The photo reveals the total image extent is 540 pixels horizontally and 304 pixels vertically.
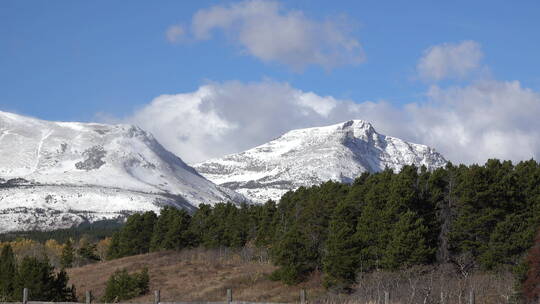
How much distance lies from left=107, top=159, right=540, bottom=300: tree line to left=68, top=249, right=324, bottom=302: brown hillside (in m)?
3.49

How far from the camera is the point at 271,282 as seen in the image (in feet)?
265

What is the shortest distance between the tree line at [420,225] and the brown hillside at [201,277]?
3493 mm

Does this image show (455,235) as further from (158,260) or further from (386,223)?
(158,260)

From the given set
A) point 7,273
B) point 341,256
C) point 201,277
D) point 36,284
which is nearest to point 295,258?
point 341,256

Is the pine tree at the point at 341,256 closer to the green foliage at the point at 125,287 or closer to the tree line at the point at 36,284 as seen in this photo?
the green foliage at the point at 125,287

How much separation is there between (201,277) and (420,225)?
1315 inches

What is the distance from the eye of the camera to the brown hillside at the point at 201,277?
71.2 m

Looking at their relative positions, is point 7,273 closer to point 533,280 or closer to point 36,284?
point 36,284

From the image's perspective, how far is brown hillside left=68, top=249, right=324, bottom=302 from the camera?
234ft

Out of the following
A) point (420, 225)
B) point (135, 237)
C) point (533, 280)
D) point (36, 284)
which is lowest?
point (533, 280)

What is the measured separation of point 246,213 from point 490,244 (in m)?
58.4

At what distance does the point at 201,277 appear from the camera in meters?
90.5

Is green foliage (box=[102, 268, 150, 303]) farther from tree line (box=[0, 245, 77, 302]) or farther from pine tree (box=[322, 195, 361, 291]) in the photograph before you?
pine tree (box=[322, 195, 361, 291])

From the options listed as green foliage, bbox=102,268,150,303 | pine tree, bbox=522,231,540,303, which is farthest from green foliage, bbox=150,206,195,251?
pine tree, bbox=522,231,540,303
